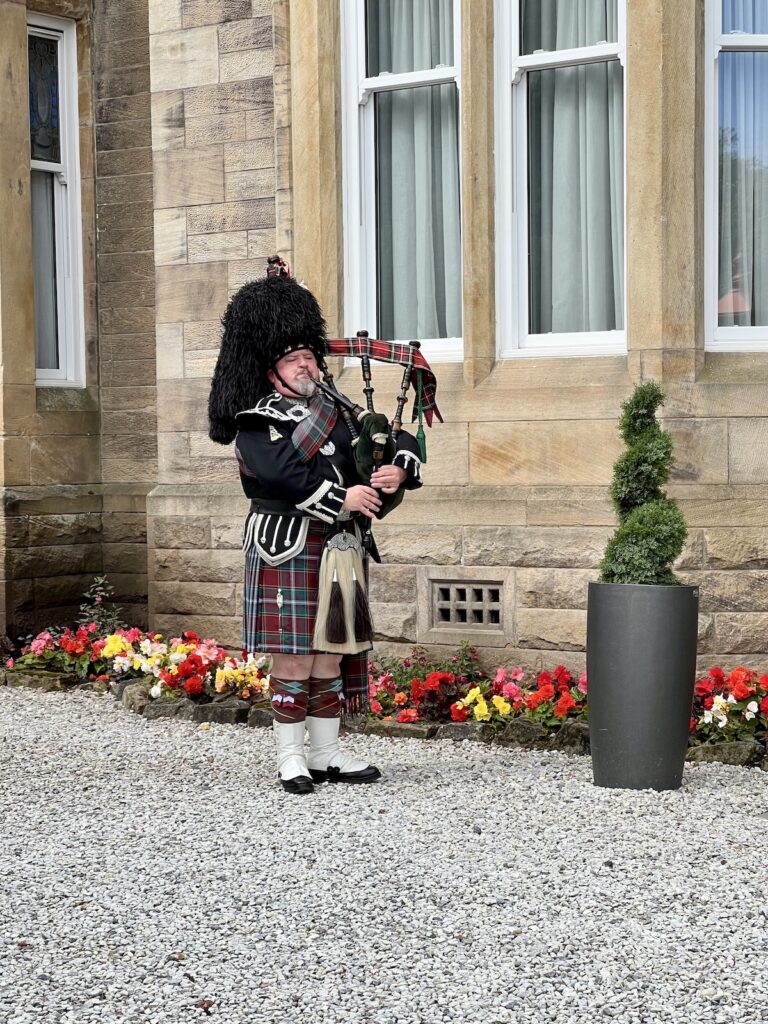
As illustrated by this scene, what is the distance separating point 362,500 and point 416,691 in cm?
174

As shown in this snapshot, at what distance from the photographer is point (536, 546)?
23.9ft

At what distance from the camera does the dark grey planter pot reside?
5.45 m

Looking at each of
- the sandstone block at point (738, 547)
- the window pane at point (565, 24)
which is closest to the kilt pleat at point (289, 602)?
the sandstone block at point (738, 547)

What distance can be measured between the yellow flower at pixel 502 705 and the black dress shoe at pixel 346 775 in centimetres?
101

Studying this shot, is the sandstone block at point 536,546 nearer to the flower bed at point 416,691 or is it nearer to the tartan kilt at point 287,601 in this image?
the flower bed at point 416,691

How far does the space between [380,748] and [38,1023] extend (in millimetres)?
3249

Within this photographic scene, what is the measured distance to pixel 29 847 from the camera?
506 centimetres

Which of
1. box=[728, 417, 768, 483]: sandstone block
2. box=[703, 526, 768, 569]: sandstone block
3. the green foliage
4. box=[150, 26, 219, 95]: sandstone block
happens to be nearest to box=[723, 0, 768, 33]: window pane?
box=[728, 417, 768, 483]: sandstone block

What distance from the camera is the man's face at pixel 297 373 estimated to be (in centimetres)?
562

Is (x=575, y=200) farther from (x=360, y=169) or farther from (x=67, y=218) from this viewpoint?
(x=67, y=218)

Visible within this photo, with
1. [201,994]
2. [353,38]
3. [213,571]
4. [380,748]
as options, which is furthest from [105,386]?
[201,994]

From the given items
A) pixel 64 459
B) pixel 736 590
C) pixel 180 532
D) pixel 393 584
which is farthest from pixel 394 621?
pixel 64 459

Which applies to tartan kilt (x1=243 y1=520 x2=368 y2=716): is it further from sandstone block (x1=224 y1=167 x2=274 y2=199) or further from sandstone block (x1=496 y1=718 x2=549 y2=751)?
sandstone block (x1=224 y1=167 x2=274 y2=199)

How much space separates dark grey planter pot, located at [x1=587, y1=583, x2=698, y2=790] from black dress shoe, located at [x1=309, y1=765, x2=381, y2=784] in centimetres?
89
